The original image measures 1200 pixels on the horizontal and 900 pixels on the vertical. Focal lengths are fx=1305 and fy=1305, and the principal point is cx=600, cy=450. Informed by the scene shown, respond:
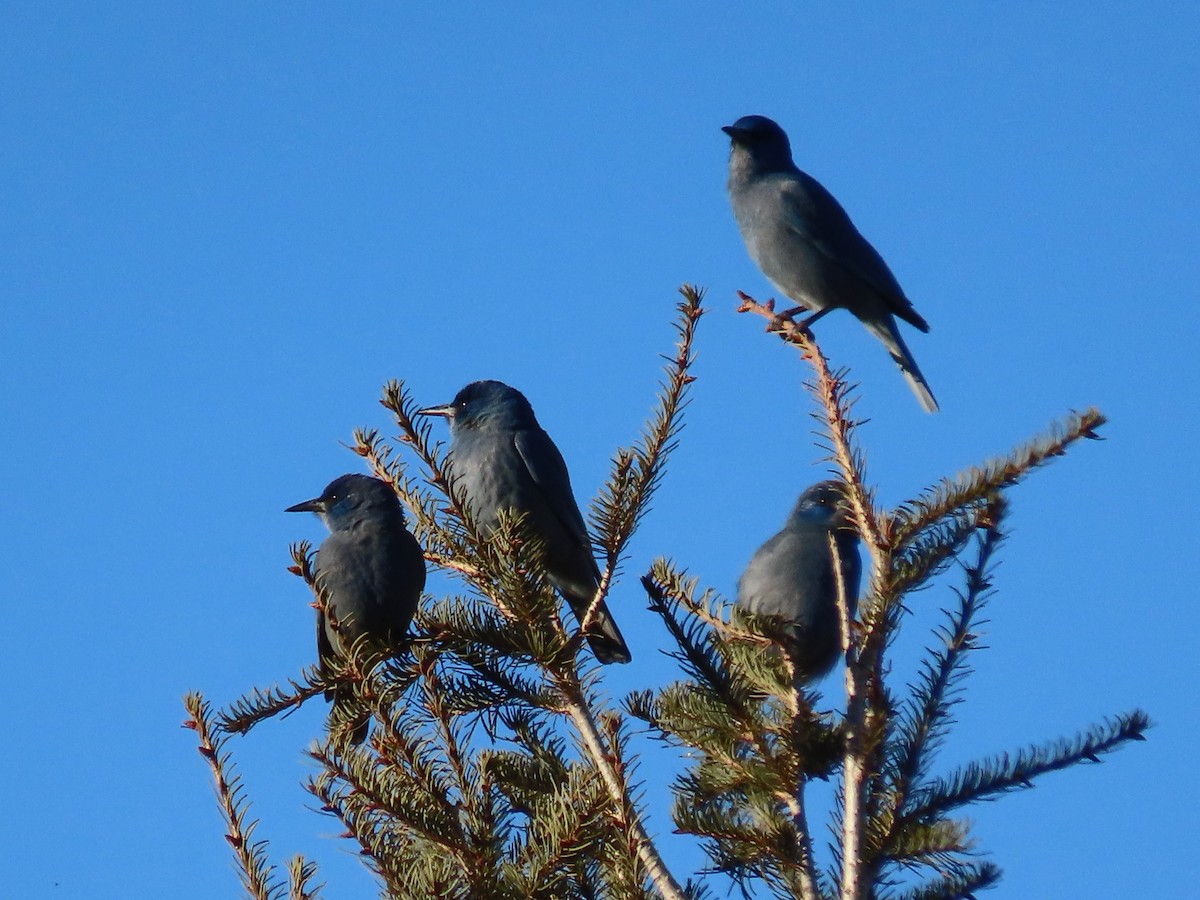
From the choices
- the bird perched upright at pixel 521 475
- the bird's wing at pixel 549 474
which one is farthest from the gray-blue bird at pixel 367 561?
the bird's wing at pixel 549 474

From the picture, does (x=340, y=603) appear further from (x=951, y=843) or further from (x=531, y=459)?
(x=951, y=843)

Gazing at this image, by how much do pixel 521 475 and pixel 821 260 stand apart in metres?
2.52

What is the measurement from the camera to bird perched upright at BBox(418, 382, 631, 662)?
5895mm

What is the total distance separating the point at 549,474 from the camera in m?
6.06

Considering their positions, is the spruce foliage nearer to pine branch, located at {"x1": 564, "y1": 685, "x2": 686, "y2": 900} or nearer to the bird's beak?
pine branch, located at {"x1": 564, "y1": 685, "x2": 686, "y2": 900}

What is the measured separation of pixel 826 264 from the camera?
24.7 feet

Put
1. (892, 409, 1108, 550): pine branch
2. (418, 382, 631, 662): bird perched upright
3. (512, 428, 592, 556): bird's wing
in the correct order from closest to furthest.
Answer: (892, 409, 1108, 550): pine branch
(418, 382, 631, 662): bird perched upright
(512, 428, 592, 556): bird's wing

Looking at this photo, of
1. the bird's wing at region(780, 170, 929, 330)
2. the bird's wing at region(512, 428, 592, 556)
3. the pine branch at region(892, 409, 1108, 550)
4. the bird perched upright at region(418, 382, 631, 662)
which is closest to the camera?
the pine branch at region(892, 409, 1108, 550)

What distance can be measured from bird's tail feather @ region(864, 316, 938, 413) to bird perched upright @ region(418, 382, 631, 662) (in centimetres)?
241

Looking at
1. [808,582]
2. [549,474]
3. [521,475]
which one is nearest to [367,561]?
[521,475]

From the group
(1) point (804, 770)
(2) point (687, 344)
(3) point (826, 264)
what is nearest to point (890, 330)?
(3) point (826, 264)

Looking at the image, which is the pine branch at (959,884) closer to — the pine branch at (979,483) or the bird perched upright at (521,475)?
the pine branch at (979,483)

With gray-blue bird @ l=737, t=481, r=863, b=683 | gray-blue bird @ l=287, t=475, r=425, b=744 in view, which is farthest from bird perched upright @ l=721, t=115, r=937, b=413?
gray-blue bird @ l=287, t=475, r=425, b=744

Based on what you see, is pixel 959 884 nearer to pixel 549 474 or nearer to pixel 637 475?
pixel 637 475
